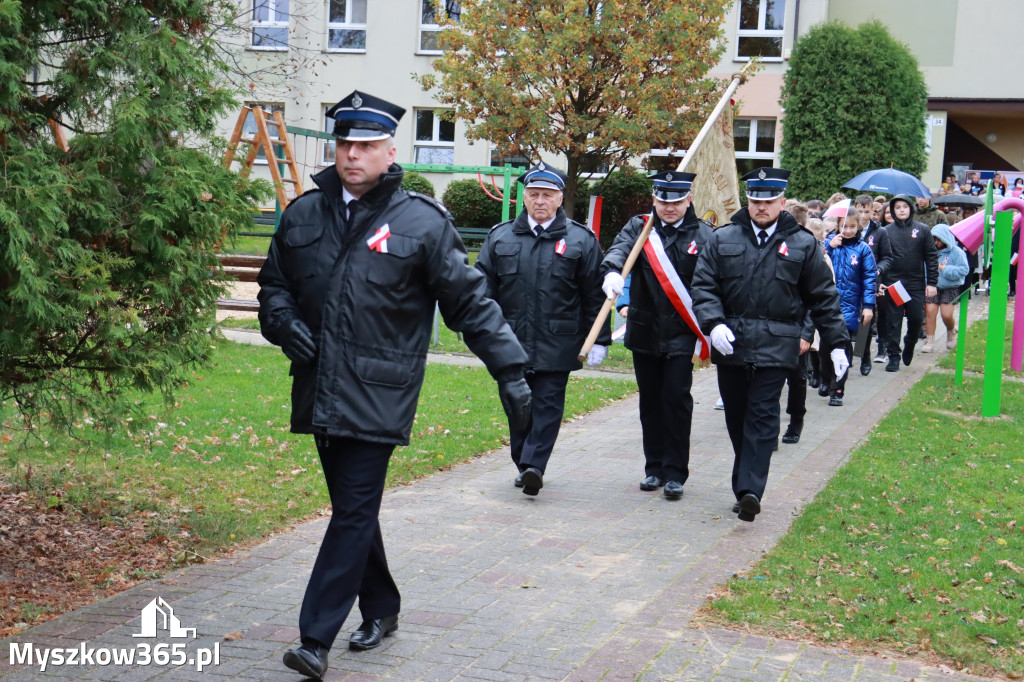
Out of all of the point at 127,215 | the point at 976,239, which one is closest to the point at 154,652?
the point at 127,215

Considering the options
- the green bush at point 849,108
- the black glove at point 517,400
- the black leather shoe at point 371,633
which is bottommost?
the black leather shoe at point 371,633

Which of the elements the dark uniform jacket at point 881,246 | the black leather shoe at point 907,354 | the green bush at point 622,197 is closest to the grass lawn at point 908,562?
the dark uniform jacket at point 881,246

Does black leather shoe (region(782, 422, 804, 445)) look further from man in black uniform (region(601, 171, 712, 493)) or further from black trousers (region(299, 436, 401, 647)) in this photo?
black trousers (region(299, 436, 401, 647))

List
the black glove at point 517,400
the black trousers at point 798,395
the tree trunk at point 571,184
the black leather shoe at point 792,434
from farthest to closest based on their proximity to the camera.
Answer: the tree trunk at point 571,184, the black leather shoe at point 792,434, the black trousers at point 798,395, the black glove at point 517,400

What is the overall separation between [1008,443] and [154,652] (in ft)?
25.6

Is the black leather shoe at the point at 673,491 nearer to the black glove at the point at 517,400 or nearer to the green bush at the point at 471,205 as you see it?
the black glove at the point at 517,400

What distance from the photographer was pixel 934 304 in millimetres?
16453

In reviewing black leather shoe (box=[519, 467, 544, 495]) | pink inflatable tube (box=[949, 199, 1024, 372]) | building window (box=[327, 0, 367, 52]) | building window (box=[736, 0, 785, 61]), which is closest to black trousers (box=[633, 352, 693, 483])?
black leather shoe (box=[519, 467, 544, 495])

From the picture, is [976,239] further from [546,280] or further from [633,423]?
[546,280]

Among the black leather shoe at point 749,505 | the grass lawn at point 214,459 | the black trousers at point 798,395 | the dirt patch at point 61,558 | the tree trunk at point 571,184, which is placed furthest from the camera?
the tree trunk at point 571,184

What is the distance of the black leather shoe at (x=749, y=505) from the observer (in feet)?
23.4

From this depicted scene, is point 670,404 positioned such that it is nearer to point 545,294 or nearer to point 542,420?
point 542,420

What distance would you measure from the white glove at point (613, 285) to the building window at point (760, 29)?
2615cm

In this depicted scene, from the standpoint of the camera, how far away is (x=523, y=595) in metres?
5.66
